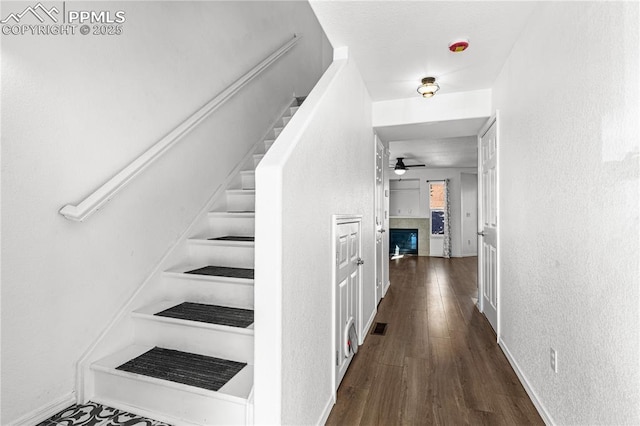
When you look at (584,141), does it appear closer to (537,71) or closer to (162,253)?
(537,71)

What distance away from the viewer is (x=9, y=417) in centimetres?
134

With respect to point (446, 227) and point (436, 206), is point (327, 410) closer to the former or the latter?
point (446, 227)

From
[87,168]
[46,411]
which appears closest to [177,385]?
[46,411]

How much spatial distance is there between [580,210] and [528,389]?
4.05 feet

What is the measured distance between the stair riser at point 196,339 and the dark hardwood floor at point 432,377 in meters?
0.65

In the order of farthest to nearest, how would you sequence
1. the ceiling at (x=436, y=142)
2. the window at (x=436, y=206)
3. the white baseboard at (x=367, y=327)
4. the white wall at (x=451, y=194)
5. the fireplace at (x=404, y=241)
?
the fireplace at (x=404, y=241) < the window at (x=436, y=206) < the white wall at (x=451, y=194) < the ceiling at (x=436, y=142) < the white baseboard at (x=367, y=327)

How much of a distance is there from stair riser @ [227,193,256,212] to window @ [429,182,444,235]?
23.4ft

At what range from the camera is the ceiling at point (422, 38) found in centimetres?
194

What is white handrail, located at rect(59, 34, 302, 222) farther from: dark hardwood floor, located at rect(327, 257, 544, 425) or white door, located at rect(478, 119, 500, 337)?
white door, located at rect(478, 119, 500, 337)

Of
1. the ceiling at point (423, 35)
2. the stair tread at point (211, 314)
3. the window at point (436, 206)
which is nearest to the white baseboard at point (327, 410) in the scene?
the stair tread at point (211, 314)

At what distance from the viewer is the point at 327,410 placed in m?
1.80

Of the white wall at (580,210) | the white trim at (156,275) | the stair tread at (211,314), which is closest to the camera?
the white wall at (580,210)

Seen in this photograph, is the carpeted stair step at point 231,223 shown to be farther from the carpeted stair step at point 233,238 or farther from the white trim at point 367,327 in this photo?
the white trim at point 367,327

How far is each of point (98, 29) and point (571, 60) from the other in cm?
233
